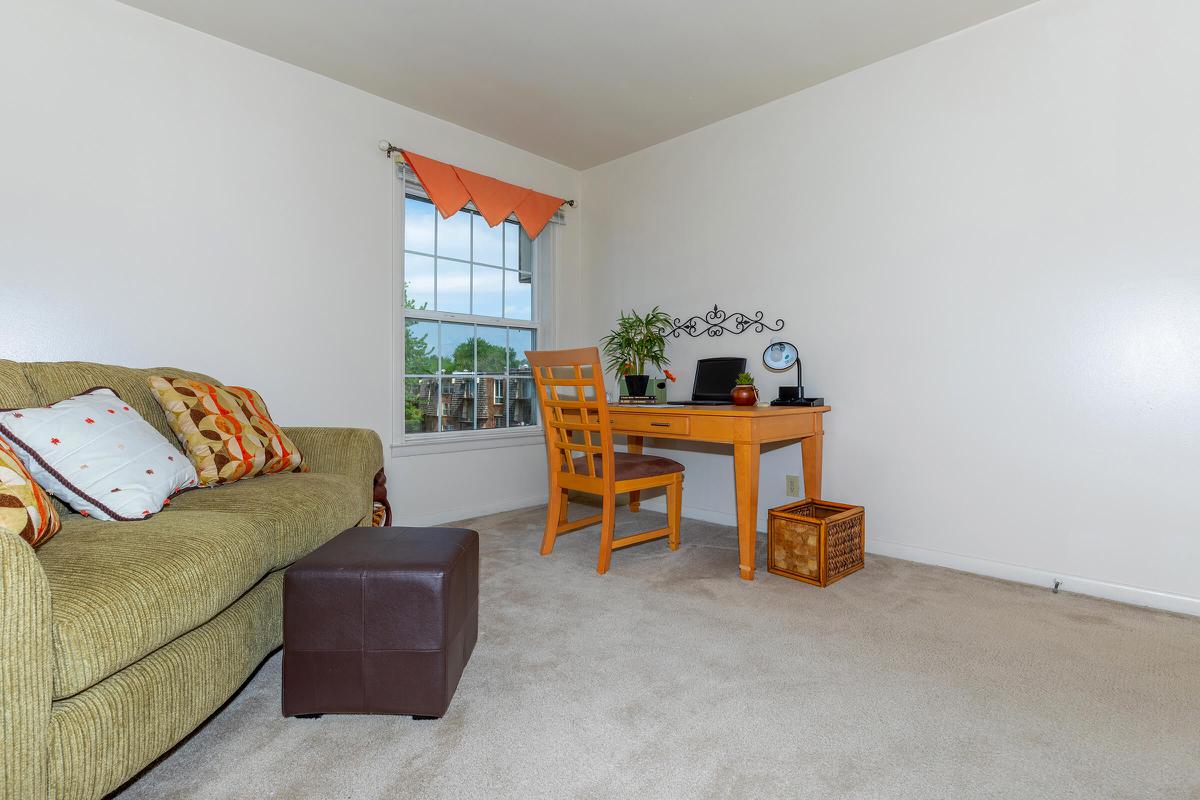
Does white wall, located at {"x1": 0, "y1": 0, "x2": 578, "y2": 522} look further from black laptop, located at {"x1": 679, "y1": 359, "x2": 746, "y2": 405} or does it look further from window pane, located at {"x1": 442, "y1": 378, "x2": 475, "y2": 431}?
black laptop, located at {"x1": 679, "y1": 359, "x2": 746, "y2": 405}

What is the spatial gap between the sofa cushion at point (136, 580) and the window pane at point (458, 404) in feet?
6.61

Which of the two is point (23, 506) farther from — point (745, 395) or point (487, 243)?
point (487, 243)

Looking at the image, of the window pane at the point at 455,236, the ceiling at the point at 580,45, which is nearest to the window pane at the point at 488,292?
the window pane at the point at 455,236

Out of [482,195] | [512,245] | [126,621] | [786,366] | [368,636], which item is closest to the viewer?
[126,621]

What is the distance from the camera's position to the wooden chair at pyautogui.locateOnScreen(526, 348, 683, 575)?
2512 millimetres

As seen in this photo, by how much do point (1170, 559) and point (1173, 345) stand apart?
75 centimetres

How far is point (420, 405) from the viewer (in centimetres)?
341

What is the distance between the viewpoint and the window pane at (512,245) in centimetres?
383

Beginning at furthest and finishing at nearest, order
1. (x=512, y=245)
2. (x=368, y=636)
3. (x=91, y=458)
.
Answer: (x=512, y=245) < (x=91, y=458) < (x=368, y=636)

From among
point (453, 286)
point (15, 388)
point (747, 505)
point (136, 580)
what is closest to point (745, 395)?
point (747, 505)

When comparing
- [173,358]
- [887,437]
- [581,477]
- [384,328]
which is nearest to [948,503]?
[887,437]

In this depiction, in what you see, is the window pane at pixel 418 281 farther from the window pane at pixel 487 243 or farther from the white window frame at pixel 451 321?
the window pane at pixel 487 243

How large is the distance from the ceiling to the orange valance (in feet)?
1.03

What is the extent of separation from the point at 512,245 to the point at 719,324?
→ 4.72ft
